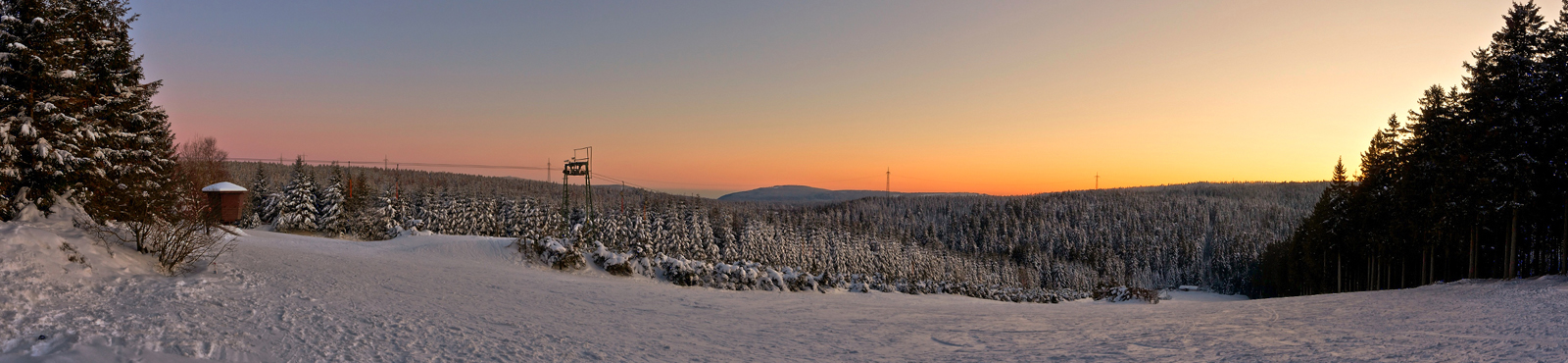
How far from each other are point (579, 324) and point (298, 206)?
48.8 m

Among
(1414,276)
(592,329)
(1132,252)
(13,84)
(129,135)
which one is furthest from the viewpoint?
(1132,252)

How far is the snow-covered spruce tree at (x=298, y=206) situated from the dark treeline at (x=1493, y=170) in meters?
64.0

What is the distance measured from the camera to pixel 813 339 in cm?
1048

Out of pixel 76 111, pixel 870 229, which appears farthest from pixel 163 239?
pixel 870 229

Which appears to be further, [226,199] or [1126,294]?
[226,199]

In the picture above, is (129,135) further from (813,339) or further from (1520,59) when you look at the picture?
(1520,59)

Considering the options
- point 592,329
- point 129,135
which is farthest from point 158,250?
point 592,329

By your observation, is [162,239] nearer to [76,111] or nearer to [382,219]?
[76,111]

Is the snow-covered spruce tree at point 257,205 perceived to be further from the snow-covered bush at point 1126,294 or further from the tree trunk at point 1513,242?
the tree trunk at point 1513,242

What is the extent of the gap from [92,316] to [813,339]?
30.5ft

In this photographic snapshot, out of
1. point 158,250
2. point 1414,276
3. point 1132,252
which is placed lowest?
point 1132,252

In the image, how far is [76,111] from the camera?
12.4 m

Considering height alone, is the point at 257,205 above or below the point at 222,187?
below

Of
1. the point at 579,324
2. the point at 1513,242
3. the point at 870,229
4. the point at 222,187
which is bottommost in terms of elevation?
the point at 870,229
